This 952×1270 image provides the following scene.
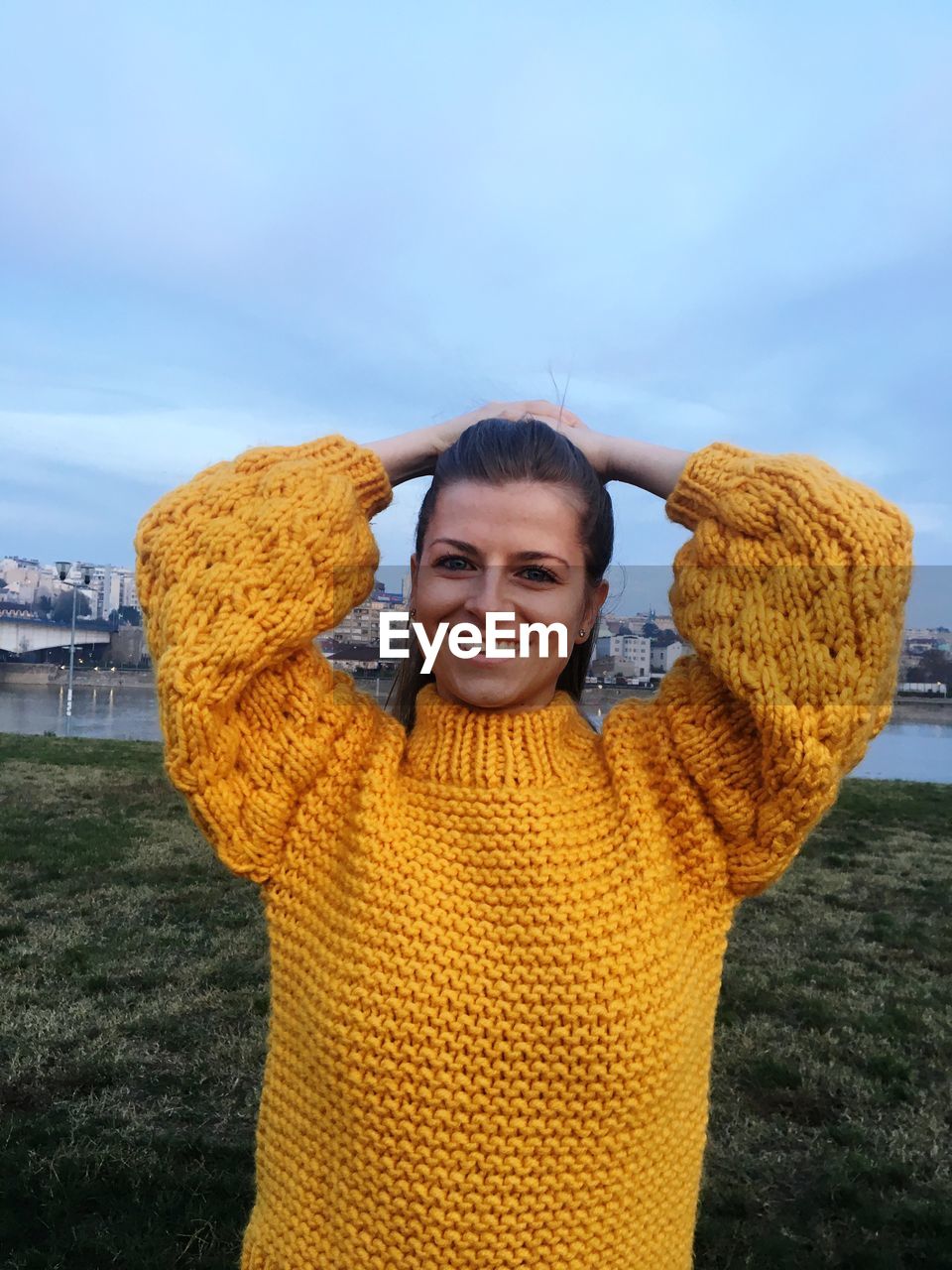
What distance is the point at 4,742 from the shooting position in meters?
11.4

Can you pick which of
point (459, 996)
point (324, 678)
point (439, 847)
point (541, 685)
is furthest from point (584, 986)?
point (324, 678)

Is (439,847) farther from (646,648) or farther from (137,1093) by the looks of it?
(137,1093)

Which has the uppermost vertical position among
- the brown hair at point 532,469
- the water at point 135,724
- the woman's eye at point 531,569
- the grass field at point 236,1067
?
the brown hair at point 532,469

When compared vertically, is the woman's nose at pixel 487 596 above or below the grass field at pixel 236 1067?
above

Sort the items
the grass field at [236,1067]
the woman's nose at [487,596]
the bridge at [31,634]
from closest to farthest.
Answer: the woman's nose at [487,596] < the grass field at [236,1067] < the bridge at [31,634]

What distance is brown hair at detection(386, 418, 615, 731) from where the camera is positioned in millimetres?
1525

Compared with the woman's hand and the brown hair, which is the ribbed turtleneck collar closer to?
the brown hair

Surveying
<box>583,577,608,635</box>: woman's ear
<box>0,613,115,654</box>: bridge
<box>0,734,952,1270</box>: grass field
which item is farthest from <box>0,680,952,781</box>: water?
<box>0,613,115,654</box>: bridge

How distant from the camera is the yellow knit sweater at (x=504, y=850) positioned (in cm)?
131

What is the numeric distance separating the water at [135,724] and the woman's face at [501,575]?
38cm

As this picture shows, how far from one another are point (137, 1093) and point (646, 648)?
8.99 feet

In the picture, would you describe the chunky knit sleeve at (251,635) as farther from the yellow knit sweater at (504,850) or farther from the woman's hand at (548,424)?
the woman's hand at (548,424)

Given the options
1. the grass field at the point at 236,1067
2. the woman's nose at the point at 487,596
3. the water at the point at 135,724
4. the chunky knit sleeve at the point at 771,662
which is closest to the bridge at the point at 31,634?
the water at the point at 135,724

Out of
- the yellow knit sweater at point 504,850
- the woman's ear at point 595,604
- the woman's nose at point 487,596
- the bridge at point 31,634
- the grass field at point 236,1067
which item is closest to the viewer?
the yellow knit sweater at point 504,850
